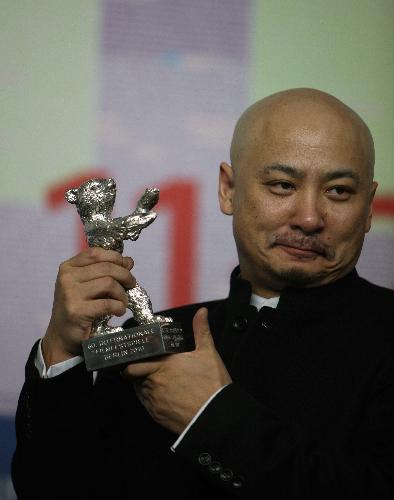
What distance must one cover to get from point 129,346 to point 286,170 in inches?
19.9

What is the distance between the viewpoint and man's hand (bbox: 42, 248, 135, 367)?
1495mm

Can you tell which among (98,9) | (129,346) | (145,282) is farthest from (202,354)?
(98,9)

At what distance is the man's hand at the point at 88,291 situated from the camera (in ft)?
4.91

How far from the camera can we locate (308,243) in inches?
65.3

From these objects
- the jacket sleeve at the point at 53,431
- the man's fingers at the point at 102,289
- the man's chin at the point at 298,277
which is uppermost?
the man's fingers at the point at 102,289

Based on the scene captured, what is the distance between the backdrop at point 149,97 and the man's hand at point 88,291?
0.93 m

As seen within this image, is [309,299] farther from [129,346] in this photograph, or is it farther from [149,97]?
[149,97]

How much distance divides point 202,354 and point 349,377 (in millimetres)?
314

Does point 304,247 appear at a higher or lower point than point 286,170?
lower

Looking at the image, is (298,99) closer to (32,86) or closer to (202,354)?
(202,354)

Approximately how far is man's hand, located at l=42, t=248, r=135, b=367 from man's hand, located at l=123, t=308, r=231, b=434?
12cm

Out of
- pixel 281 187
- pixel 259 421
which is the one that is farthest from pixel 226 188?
pixel 259 421

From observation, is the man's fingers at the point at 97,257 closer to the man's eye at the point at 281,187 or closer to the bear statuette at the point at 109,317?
the bear statuette at the point at 109,317

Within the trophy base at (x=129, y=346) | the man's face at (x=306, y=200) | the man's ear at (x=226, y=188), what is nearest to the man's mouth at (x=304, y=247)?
the man's face at (x=306, y=200)
